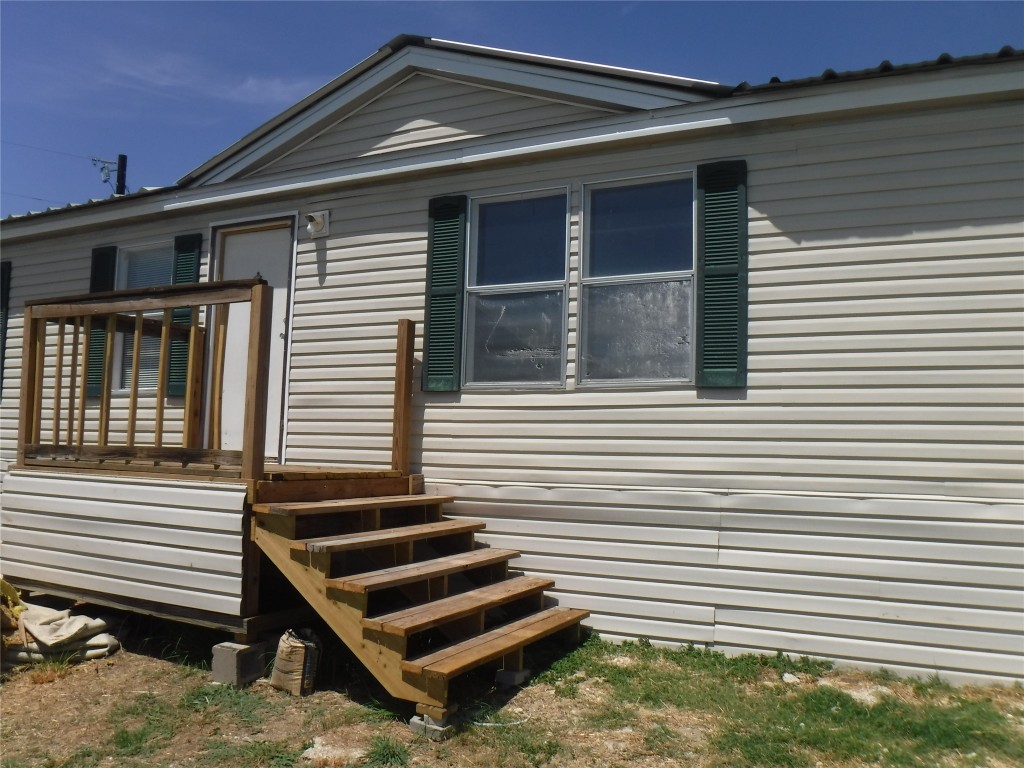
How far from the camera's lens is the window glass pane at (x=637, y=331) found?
539 cm

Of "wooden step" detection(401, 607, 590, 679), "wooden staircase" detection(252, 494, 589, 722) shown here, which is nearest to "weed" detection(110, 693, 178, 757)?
"wooden staircase" detection(252, 494, 589, 722)

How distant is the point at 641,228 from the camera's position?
560 cm

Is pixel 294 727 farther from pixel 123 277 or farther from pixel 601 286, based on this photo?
pixel 123 277

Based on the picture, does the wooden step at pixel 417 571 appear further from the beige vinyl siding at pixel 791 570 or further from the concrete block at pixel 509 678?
the concrete block at pixel 509 678

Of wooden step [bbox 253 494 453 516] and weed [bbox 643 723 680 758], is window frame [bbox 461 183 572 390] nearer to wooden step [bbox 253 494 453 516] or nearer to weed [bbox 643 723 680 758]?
wooden step [bbox 253 494 453 516]

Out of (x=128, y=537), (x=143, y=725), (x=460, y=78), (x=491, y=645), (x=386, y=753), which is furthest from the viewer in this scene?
(x=460, y=78)

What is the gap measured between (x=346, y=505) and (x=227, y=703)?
1.19 metres

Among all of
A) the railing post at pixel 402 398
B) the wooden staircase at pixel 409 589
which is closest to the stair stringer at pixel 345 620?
the wooden staircase at pixel 409 589

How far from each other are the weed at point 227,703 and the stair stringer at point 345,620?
55 centimetres

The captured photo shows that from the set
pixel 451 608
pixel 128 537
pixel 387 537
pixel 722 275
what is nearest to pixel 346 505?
pixel 387 537

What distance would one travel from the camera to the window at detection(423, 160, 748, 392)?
5238 mm

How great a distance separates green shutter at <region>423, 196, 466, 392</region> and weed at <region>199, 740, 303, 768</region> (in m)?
2.78

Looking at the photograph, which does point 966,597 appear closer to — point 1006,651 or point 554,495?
point 1006,651

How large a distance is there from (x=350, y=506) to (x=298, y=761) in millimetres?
1523
